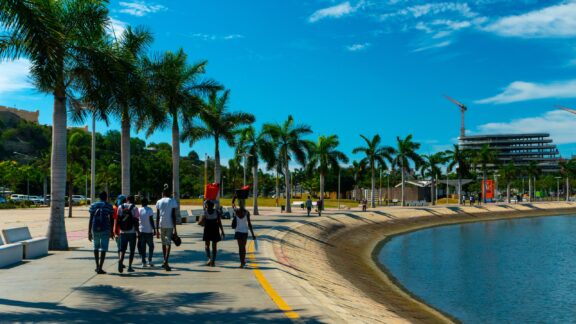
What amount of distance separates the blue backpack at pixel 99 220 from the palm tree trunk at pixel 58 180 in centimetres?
597

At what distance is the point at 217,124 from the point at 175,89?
6.78 meters

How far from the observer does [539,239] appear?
4388cm

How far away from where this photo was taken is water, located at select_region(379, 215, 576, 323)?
17172 millimetres

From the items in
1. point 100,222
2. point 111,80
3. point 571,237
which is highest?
point 111,80

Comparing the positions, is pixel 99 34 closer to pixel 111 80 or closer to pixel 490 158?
pixel 111 80

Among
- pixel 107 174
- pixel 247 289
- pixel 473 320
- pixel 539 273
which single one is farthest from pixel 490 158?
pixel 247 289

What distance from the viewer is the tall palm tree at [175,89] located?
28516 mm

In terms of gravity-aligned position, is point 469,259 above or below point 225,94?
below

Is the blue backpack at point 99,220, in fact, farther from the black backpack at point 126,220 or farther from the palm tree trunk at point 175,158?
the palm tree trunk at point 175,158

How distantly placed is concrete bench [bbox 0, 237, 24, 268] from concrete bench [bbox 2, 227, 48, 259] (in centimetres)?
26

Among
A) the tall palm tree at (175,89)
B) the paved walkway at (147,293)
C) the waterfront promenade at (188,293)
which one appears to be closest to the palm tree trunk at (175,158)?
the tall palm tree at (175,89)

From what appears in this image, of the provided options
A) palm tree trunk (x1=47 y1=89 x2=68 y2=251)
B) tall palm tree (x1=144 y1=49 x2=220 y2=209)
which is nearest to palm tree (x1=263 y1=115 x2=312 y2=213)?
tall palm tree (x1=144 y1=49 x2=220 y2=209)

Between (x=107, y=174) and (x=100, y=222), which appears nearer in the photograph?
(x=100, y=222)

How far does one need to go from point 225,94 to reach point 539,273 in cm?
2370
